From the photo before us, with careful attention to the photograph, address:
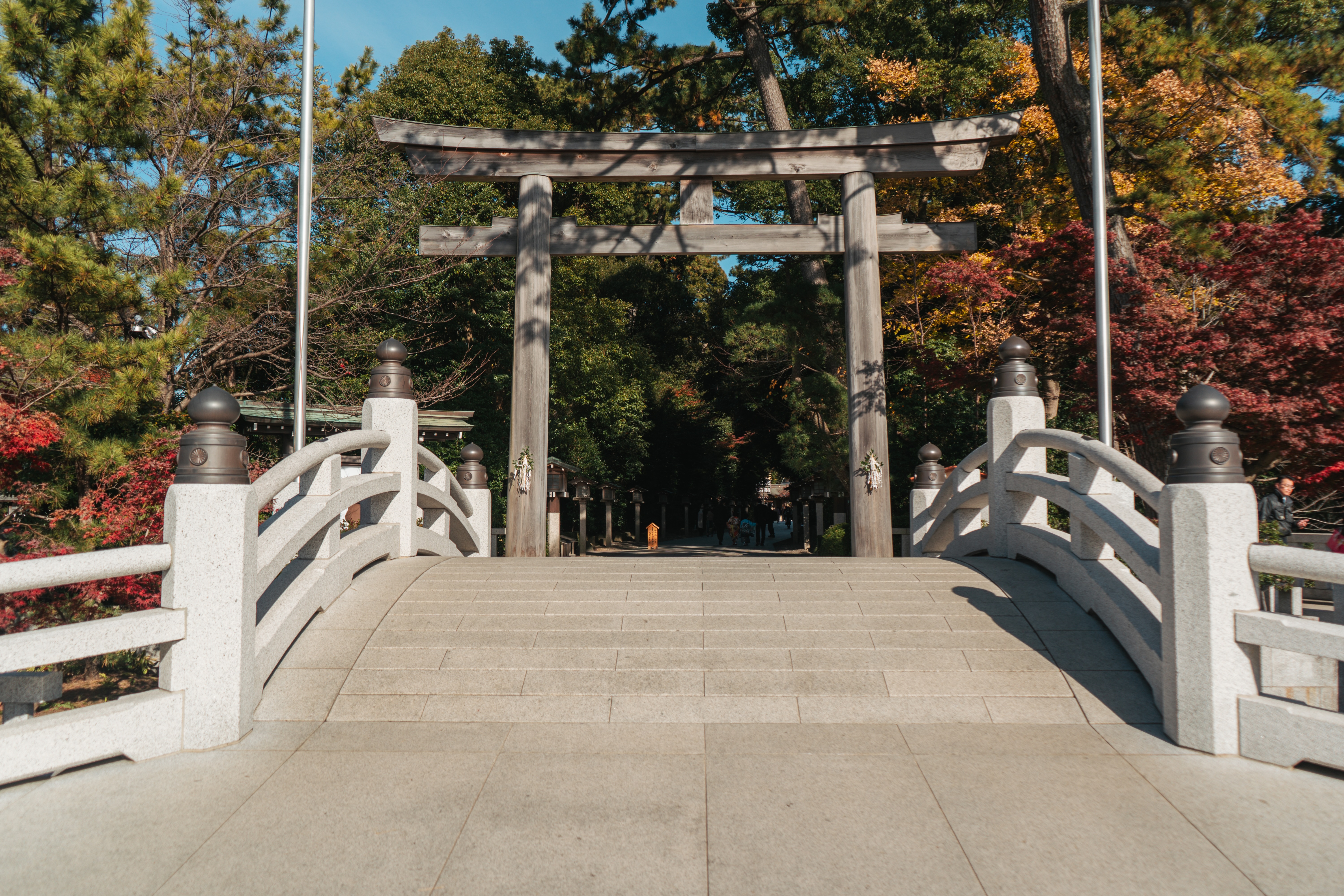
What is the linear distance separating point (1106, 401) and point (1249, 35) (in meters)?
7.23

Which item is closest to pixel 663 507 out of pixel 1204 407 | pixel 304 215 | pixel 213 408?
pixel 304 215

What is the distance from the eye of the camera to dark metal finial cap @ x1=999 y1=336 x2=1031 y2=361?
24.5 ft

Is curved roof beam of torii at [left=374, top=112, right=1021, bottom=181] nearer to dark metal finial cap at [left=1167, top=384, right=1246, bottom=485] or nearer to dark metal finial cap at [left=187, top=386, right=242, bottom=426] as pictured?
dark metal finial cap at [left=187, top=386, right=242, bottom=426]

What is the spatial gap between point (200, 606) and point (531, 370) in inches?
297

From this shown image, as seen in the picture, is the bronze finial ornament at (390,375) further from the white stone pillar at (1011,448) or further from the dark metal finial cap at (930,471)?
the dark metal finial cap at (930,471)

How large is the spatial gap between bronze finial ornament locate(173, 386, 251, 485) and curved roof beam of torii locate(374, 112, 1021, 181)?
8.00 metres

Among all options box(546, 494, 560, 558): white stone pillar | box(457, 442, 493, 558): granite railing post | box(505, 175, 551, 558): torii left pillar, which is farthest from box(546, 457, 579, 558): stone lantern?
box(457, 442, 493, 558): granite railing post

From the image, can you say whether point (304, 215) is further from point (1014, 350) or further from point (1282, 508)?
point (1282, 508)

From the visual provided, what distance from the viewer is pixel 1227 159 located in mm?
15992

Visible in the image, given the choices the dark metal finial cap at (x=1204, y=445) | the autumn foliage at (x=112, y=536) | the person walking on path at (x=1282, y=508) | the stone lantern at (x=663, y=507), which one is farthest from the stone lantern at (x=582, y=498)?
the dark metal finial cap at (x=1204, y=445)

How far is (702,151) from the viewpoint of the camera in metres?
11.6

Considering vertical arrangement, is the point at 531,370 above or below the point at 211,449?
above

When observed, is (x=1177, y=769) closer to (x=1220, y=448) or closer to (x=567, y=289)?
(x=1220, y=448)

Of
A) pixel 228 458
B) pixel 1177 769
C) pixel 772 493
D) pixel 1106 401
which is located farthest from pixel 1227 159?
pixel 772 493
